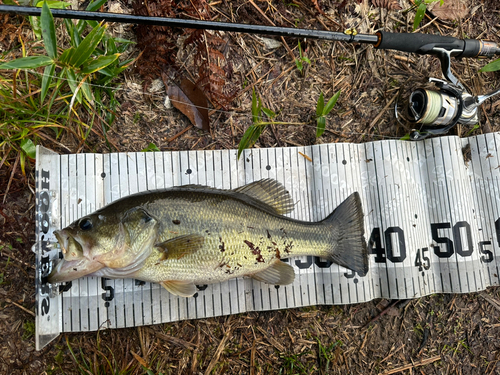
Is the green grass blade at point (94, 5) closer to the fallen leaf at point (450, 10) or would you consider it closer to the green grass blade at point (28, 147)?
the green grass blade at point (28, 147)

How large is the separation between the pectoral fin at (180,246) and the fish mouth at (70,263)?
53 centimetres

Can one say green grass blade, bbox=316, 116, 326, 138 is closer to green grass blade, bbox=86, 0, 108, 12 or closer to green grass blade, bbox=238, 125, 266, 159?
green grass blade, bbox=238, 125, 266, 159

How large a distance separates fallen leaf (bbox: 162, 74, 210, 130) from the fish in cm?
93

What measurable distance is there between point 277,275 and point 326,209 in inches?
35.8

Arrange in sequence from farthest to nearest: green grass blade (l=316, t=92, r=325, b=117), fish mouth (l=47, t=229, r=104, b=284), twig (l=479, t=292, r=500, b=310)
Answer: twig (l=479, t=292, r=500, b=310), green grass blade (l=316, t=92, r=325, b=117), fish mouth (l=47, t=229, r=104, b=284)

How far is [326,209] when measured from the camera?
3.44 meters

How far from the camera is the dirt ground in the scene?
3.09 meters

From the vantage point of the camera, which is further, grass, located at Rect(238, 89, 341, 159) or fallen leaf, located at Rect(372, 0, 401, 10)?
fallen leaf, located at Rect(372, 0, 401, 10)

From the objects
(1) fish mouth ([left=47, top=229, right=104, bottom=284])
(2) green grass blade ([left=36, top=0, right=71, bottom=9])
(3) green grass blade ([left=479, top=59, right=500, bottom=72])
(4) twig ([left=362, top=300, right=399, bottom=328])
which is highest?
(2) green grass blade ([left=36, top=0, right=71, bottom=9])

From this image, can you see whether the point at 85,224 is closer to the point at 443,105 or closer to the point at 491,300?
the point at 443,105

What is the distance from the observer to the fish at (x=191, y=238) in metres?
2.55

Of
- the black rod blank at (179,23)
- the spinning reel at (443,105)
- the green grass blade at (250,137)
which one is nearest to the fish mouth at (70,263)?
the green grass blade at (250,137)

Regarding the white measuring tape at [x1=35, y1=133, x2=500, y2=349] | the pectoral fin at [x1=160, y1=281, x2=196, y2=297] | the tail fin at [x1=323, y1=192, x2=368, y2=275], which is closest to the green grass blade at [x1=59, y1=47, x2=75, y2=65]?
the white measuring tape at [x1=35, y1=133, x2=500, y2=349]

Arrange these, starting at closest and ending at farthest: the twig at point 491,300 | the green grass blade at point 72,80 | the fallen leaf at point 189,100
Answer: the green grass blade at point 72,80, the fallen leaf at point 189,100, the twig at point 491,300
